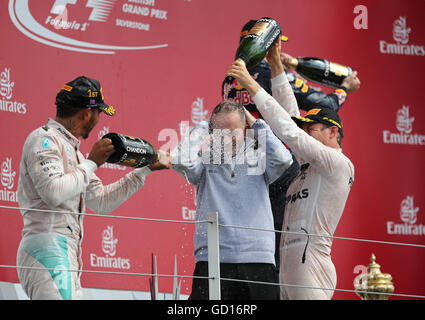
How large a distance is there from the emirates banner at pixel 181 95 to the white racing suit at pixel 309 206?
1479 mm

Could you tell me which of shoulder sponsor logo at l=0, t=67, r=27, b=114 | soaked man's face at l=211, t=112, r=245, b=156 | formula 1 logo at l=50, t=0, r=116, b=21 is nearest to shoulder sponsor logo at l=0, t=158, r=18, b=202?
Answer: shoulder sponsor logo at l=0, t=67, r=27, b=114

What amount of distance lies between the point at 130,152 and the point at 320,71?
4.11 ft

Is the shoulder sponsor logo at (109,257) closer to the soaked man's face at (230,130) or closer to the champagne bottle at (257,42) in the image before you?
the champagne bottle at (257,42)

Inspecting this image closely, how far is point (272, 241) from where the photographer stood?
2922 millimetres

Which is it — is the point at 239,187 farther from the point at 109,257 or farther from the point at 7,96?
the point at 7,96

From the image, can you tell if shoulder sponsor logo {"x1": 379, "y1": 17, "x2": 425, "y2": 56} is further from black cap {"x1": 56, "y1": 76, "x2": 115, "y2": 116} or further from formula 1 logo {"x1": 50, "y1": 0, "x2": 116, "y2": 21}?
black cap {"x1": 56, "y1": 76, "x2": 115, "y2": 116}

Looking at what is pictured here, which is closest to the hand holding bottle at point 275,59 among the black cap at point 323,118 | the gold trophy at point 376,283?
the black cap at point 323,118

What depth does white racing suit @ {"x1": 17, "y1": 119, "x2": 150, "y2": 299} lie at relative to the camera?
8.82 feet

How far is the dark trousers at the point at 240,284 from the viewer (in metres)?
2.82

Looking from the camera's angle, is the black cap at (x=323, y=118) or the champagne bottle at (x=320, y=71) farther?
the champagne bottle at (x=320, y=71)

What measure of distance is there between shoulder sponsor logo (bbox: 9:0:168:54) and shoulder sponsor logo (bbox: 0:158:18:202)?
0.71 metres

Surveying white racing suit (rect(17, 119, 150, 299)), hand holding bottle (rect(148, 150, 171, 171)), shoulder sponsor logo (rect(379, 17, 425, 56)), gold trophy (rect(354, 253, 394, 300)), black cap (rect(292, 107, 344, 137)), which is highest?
shoulder sponsor logo (rect(379, 17, 425, 56))

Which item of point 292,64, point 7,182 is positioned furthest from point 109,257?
point 292,64
